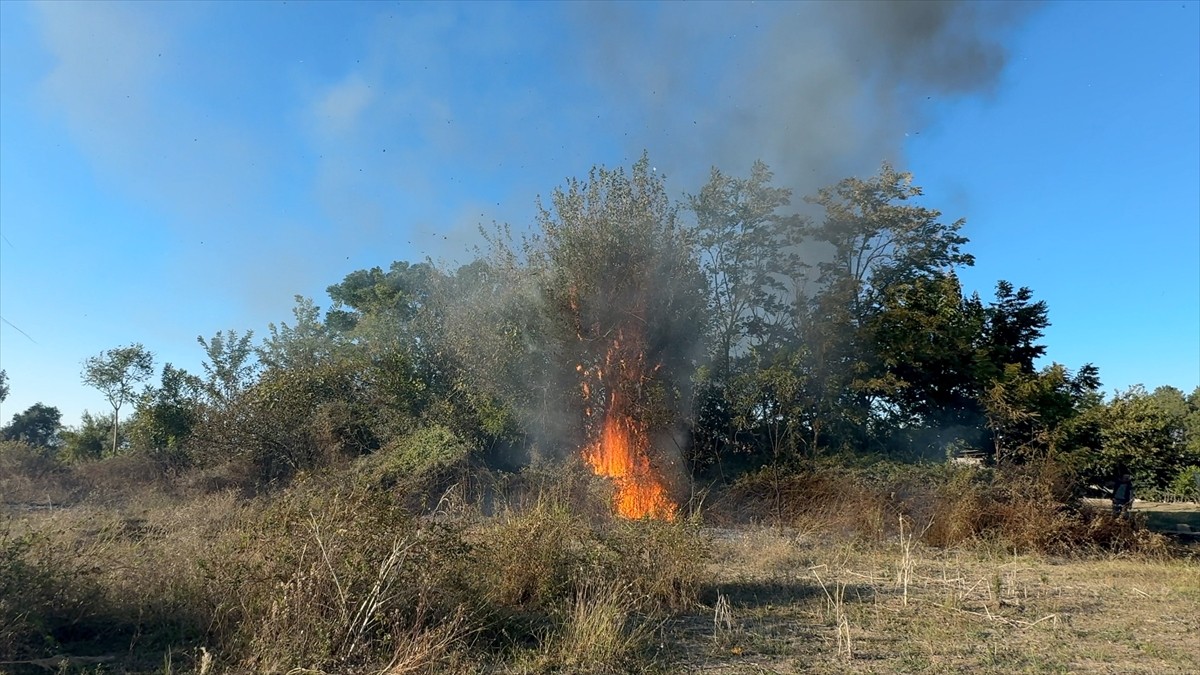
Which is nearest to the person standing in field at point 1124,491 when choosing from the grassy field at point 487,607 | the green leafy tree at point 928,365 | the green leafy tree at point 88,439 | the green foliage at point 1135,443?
the green foliage at point 1135,443

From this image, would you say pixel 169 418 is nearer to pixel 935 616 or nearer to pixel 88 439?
pixel 88 439

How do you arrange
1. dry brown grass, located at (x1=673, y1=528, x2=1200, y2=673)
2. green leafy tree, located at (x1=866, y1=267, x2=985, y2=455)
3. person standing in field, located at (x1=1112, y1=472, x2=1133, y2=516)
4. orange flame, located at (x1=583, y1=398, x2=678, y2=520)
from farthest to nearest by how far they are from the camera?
green leafy tree, located at (x1=866, y1=267, x2=985, y2=455), person standing in field, located at (x1=1112, y1=472, x2=1133, y2=516), orange flame, located at (x1=583, y1=398, x2=678, y2=520), dry brown grass, located at (x1=673, y1=528, x2=1200, y2=673)

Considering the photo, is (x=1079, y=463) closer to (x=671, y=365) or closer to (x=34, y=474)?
(x=671, y=365)

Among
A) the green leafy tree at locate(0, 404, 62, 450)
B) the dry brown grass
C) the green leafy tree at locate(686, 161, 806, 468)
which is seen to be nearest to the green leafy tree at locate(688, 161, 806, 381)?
the green leafy tree at locate(686, 161, 806, 468)

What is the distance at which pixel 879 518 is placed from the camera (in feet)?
46.9

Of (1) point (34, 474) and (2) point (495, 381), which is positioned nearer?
(2) point (495, 381)

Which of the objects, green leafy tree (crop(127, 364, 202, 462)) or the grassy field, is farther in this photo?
green leafy tree (crop(127, 364, 202, 462))

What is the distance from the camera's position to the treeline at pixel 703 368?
17.9 metres

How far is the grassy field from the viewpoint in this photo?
519 centimetres

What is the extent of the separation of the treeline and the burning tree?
0.06 metres

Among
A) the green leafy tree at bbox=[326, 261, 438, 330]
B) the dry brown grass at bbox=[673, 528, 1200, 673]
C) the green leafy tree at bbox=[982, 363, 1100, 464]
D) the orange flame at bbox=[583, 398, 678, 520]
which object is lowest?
the dry brown grass at bbox=[673, 528, 1200, 673]

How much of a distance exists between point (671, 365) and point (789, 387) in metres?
3.05

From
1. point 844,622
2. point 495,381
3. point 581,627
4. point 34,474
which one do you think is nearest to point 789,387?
point 495,381

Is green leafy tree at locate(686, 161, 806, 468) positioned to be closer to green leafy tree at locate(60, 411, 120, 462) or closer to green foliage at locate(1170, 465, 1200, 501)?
green foliage at locate(1170, 465, 1200, 501)
